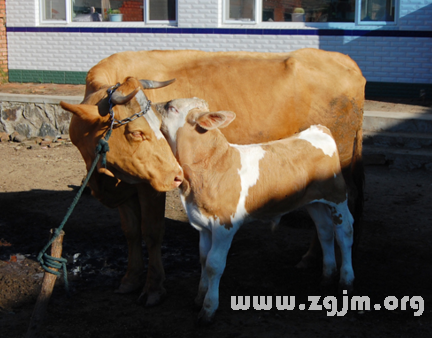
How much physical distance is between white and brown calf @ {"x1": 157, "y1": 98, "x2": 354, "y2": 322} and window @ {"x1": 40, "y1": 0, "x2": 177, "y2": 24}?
883cm

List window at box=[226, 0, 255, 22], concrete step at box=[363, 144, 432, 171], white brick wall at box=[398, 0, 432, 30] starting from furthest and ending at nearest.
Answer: window at box=[226, 0, 255, 22] < white brick wall at box=[398, 0, 432, 30] < concrete step at box=[363, 144, 432, 171]

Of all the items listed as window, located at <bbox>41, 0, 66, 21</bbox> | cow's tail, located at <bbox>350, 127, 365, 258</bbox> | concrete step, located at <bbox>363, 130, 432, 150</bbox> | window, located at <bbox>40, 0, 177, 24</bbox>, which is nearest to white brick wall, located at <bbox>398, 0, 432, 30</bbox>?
concrete step, located at <bbox>363, 130, 432, 150</bbox>

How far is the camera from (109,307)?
162 inches

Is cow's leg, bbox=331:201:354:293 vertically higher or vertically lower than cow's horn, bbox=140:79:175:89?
lower

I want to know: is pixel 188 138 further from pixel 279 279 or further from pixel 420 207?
pixel 420 207

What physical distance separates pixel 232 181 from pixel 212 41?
8.48m

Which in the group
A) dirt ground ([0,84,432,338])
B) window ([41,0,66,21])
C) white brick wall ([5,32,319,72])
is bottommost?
dirt ground ([0,84,432,338])

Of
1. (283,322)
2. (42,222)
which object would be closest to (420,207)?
(283,322)

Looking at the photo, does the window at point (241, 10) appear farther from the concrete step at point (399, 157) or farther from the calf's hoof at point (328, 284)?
the calf's hoof at point (328, 284)

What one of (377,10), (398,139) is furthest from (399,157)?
(377,10)

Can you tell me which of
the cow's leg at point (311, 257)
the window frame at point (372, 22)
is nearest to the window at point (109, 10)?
the window frame at point (372, 22)

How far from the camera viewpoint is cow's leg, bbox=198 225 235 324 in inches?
144

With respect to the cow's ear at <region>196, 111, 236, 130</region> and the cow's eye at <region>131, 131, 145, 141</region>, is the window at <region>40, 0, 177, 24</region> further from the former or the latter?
the cow's eye at <region>131, 131, 145, 141</region>

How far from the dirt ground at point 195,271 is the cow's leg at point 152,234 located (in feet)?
0.35
